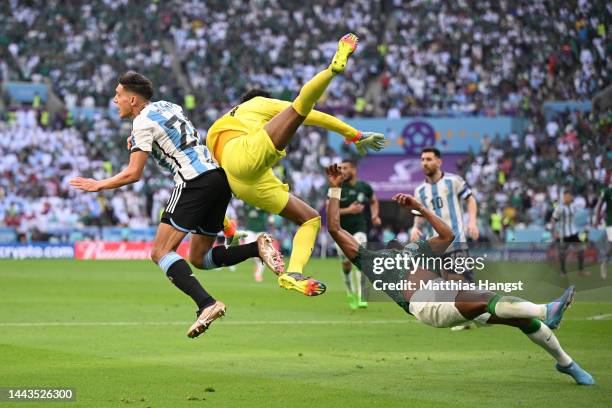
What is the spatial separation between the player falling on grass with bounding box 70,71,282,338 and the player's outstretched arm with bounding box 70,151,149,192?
1 centimetres

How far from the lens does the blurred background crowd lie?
38906mm

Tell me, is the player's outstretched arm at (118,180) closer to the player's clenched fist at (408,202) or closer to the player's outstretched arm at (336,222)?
the player's outstretched arm at (336,222)

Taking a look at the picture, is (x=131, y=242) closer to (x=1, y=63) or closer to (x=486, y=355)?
(x=1, y=63)

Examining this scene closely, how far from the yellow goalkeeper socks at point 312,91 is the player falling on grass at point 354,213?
8.38 metres

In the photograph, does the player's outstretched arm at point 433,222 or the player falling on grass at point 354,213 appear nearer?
the player's outstretched arm at point 433,222

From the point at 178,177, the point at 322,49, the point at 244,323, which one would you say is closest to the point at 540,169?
the point at 322,49

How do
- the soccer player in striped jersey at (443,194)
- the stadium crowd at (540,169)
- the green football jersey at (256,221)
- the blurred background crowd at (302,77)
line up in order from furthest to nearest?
the blurred background crowd at (302,77)
the stadium crowd at (540,169)
the green football jersey at (256,221)
the soccer player in striped jersey at (443,194)

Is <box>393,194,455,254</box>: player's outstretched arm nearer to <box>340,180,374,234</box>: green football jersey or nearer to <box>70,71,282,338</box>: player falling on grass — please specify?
<box>70,71,282,338</box>: player falling on grass

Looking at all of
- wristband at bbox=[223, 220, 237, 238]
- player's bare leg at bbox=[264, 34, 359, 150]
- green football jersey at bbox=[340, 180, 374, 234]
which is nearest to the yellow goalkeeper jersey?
player's bare leg at bbox=[264, 34, 359, 150]

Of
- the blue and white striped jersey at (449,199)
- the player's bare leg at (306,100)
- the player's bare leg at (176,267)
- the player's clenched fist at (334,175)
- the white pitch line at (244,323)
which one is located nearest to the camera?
the player's bare leg at (306,100)

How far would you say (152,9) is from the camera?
48.2 meters

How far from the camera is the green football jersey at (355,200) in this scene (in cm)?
1908

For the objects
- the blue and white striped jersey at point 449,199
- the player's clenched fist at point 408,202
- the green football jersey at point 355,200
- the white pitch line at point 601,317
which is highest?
the player's clenched fist at point 408,202

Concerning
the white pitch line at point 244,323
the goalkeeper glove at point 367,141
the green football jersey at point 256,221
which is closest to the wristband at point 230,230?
the goalkeeper glove at point 367,141
